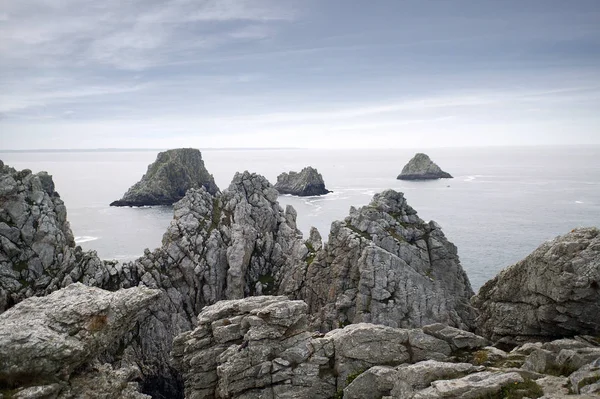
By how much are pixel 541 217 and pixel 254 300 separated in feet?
390

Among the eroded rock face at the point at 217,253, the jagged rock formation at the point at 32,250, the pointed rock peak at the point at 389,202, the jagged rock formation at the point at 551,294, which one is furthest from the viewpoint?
the eroded rock face at the point at 217,253

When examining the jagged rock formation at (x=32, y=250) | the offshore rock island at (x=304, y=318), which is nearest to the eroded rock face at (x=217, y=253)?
the offshore rock island at (x=304, y=318)

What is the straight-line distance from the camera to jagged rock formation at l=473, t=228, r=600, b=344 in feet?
86.2

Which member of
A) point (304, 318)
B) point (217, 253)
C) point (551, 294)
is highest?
point (551, 294)

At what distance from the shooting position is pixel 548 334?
28.6 m

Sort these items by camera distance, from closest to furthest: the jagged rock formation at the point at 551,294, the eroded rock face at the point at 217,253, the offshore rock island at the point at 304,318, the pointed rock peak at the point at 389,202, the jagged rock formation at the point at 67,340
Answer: the jagged rock formation at the point at 67,340
the offshore rock island at the point at 304,318
the jagged rock formation at the point at 551,294
the pointed rock peak at the point at 389,202
the eroded rock face at the point at 217,253

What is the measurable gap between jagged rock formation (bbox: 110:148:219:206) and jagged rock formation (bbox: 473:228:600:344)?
160537mm

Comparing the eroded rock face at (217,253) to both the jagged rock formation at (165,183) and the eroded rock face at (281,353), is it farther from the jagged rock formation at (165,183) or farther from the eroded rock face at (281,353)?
the jagged rock formation at (165,183)

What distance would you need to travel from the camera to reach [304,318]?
30.5 m

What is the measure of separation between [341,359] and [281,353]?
406 centimetres

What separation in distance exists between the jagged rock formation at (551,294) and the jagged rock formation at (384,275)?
1405cm

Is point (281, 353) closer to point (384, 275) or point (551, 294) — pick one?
point (551, 294)

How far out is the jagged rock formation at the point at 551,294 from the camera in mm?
26281

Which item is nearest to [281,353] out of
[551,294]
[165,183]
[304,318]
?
[304,318]
